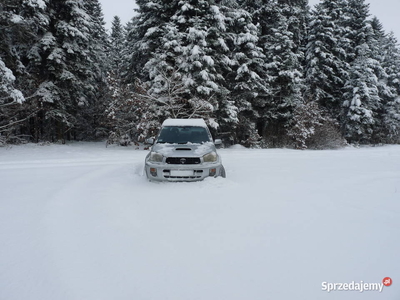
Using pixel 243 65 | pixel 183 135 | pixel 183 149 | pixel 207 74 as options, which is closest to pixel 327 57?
pixel 243 65

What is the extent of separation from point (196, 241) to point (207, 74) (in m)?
14.4

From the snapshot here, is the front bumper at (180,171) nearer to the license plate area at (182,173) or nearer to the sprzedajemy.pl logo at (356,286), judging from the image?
the license plate area at (182,173)

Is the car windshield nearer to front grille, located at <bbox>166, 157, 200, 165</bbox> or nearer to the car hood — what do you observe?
the car hood

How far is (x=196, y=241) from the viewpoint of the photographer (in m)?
3.31

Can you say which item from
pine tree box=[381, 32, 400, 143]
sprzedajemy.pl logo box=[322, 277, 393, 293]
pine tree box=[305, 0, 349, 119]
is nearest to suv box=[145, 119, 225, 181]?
sprzedajemy.pl logo box=[322, 277, 393, 293]

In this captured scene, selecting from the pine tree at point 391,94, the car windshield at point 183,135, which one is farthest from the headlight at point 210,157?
the pine tree at point 391,94

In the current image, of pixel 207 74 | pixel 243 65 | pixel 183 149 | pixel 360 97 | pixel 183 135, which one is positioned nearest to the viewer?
pixel 183 149

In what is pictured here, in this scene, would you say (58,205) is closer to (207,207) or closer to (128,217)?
(128,217)

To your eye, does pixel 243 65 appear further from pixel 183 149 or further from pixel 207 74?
pixel 183 149

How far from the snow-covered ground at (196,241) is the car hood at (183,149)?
2.56 ft

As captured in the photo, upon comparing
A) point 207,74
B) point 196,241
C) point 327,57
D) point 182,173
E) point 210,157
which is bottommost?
point 196,241

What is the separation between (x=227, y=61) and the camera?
60.3 ft

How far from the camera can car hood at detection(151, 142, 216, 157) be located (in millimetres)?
6121

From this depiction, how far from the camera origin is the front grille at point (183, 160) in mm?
6137
